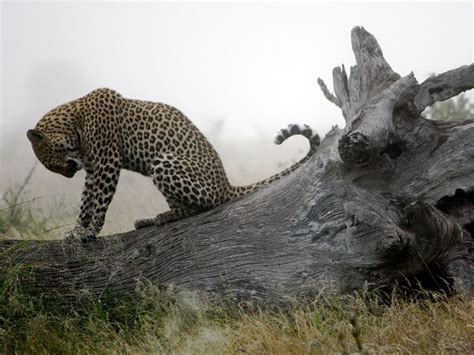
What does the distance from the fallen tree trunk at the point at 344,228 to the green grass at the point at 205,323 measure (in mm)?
211

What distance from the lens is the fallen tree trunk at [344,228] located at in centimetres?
620

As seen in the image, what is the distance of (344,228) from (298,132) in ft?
5.52

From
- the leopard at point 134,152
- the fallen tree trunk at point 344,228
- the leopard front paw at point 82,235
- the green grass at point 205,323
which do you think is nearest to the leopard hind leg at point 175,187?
the leopard at point 134,152

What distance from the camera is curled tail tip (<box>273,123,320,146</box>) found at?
Answer: 7625mm

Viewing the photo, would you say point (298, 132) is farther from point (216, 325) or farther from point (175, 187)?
point (216, 325)

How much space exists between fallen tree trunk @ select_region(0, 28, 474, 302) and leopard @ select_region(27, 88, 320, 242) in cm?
31

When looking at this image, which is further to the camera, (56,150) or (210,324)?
(56,150)

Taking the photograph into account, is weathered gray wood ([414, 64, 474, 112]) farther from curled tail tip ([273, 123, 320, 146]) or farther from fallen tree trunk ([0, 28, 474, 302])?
curled tail tip ([273, 123, 320, 146])

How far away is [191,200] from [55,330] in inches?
75.3

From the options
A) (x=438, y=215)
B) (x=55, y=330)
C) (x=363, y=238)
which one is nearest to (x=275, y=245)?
(x=363, y=238)

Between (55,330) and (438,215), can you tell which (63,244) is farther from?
(438,215)

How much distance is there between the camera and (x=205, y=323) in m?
6.11

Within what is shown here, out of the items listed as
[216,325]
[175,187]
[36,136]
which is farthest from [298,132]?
[36,136]

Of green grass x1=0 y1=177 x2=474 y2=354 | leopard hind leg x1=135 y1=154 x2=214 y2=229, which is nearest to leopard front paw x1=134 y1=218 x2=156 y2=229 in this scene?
leopard hind leg x1=135 y1=154 x2=214 y2=229
